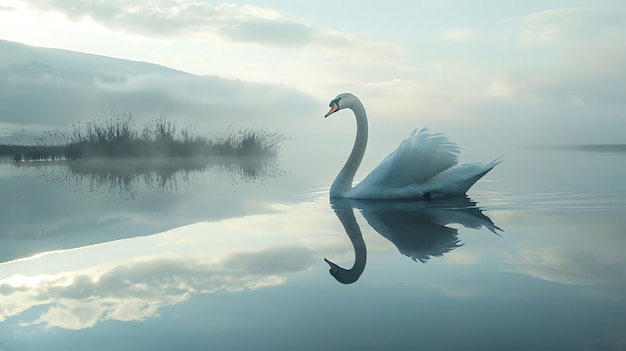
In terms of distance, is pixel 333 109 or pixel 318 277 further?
pixel 333 109

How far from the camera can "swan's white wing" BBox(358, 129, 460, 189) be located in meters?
7.80

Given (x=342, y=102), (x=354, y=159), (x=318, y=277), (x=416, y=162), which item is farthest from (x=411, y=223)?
(x=342, y=102)

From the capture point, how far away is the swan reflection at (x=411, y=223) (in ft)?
15.1

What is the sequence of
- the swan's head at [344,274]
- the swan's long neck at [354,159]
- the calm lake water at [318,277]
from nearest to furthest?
1. the calm lake water at [318,277]
2. the swan's head at [344,274]
3. the swan's long neck at [354,159]

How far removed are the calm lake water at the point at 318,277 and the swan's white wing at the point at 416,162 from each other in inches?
13.2

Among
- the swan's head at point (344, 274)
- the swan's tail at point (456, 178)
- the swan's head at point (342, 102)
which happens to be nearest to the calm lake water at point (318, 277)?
the swan's head at point (344, 274)

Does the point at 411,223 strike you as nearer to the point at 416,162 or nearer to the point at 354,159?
the point at 416,162

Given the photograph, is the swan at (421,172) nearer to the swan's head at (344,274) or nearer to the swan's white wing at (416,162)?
the swan's white wing at (416,162)

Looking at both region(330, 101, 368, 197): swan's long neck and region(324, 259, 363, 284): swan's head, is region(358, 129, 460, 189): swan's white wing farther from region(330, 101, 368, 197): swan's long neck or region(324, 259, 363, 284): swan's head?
region(324, 259, 363, 284): swan's head

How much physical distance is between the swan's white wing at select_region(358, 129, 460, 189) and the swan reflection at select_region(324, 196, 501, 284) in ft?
1.00

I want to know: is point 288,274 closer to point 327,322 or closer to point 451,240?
point 327,322

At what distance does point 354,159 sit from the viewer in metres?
9.23

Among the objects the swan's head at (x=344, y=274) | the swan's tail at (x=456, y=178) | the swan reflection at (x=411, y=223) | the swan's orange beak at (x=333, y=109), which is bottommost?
the swan reflection at (x=411, y=223)

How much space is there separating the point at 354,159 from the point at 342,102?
1026 millimetres
